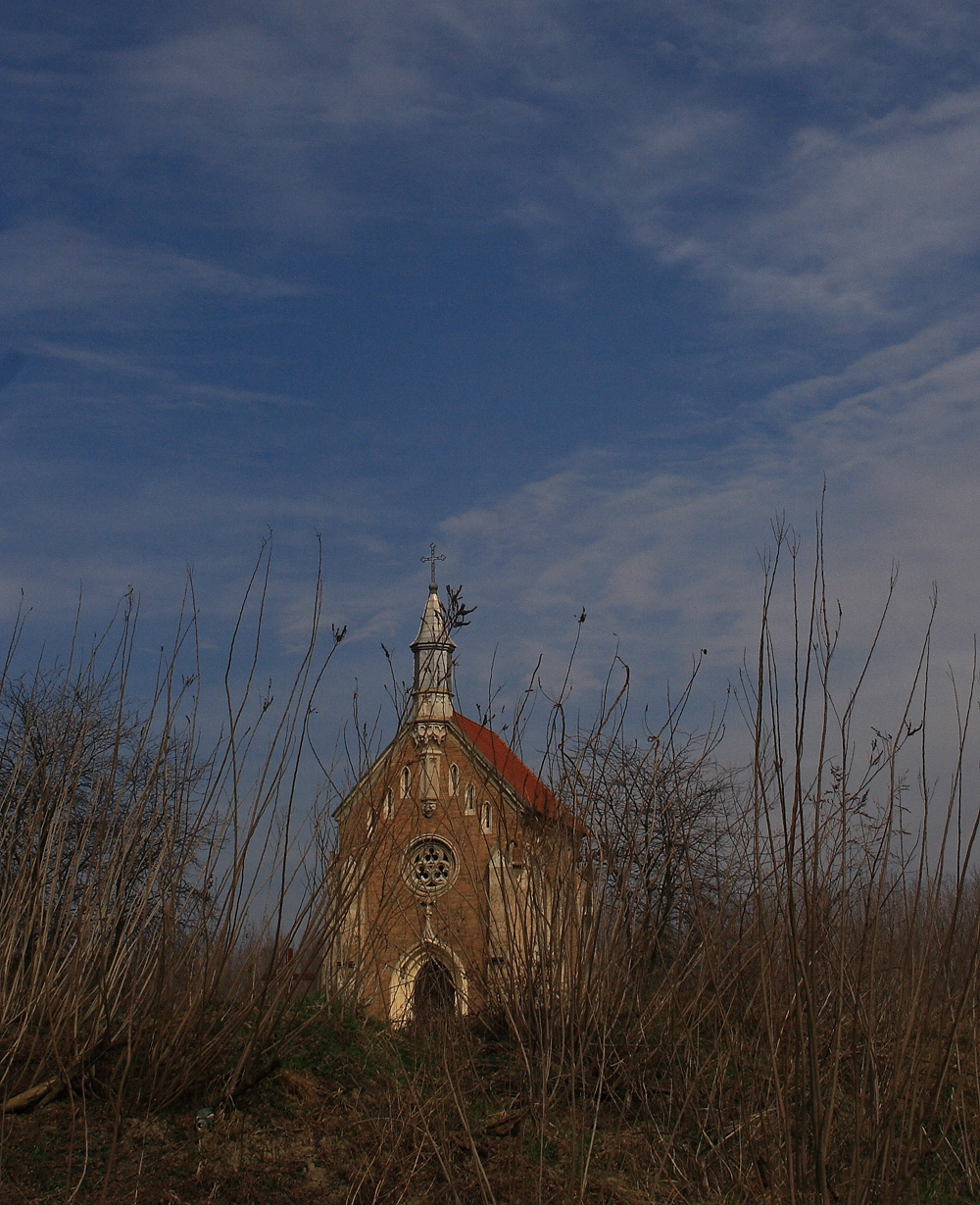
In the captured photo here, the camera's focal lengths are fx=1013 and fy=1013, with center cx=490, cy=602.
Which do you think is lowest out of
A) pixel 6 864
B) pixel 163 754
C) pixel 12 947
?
pixel 12 947

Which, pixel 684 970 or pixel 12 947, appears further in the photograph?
pixel 684 970

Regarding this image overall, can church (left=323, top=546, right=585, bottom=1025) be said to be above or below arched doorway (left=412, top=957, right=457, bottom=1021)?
above

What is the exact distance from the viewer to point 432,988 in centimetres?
568

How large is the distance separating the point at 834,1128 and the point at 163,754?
117 inches

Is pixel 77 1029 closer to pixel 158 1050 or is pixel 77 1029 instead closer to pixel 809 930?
pixel 158 1050

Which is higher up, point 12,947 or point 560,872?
point 560,872

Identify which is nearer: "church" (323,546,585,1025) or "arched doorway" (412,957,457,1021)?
"church" (323,546,585,1025)

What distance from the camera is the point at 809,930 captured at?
2.59 meters

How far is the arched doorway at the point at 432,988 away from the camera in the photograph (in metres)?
5.20

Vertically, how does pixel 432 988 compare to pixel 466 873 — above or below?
below

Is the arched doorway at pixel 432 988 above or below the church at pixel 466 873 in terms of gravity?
below

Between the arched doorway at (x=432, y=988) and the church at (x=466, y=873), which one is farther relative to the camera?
the arched doorway at (x=432, y=988)

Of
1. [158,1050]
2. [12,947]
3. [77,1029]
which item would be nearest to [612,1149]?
[158,1050]

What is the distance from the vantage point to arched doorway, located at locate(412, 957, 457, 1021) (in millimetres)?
5205
